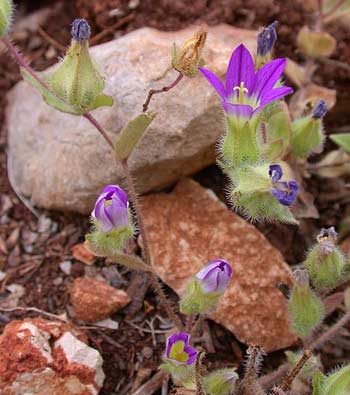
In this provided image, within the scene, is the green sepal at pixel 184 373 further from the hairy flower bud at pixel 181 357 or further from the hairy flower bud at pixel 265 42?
the hairy flower bud at pixel 265 42

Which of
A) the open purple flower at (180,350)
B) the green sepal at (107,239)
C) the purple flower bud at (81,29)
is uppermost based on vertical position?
the purple flower bud at (81,29)

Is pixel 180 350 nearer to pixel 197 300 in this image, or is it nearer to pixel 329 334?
pixel 197 300

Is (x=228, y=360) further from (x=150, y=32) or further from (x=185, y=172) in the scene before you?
(x=150, y=32)

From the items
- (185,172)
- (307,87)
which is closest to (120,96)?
(185,172)

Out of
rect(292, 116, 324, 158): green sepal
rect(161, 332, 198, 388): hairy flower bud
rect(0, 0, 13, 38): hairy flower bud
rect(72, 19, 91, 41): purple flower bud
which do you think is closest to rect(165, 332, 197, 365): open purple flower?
rect(161, 332, 198, 388): hairy flower bud

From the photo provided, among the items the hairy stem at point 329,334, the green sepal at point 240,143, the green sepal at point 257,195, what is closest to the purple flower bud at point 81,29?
the green sepal at point 240,143

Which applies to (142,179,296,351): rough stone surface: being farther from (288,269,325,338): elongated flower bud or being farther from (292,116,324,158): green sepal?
(292,116,324,158): green sepal

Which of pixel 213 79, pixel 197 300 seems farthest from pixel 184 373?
pixel 213 79
